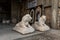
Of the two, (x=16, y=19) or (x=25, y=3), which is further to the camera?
(x=16, y=19)

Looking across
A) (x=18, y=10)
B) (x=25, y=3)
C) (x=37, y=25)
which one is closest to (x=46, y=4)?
(x=37, y=25)

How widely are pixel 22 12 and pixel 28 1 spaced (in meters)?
0.86

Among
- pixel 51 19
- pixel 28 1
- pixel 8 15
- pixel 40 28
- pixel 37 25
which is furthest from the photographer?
pixel 8 15

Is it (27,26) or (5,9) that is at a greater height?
(5,9)

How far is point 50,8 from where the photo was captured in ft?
14.4

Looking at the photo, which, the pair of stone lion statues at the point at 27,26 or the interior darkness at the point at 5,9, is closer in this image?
the pair of stone lion statues at the point at 27,26

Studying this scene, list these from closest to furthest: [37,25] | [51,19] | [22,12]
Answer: [37,25] → [51,19] → [22,12]

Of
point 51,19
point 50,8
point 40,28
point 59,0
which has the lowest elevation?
point 40,28

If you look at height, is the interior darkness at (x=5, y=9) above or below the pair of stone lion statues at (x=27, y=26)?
above

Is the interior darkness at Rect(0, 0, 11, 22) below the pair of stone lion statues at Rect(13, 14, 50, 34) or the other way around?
the other way around

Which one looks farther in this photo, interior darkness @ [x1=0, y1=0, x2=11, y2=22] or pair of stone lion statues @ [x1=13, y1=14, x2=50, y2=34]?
interior darkness @ [x1=0, y1=0, x2=11, y2=22]

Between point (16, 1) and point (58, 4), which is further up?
point (16, 1)

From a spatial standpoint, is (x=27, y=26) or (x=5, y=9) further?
(x=5, y=9)

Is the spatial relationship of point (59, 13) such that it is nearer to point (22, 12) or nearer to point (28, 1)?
point (28, 1)
